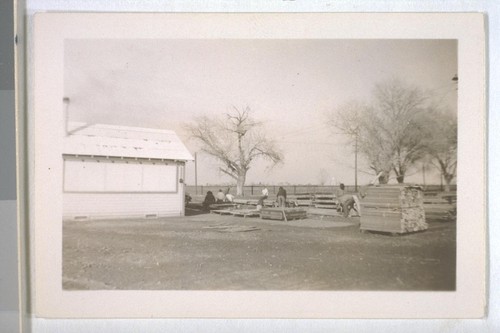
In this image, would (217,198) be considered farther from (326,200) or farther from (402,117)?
(402,117)

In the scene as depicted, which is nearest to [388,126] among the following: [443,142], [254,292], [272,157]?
[443,142]

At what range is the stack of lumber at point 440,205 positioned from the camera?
2.35 meters

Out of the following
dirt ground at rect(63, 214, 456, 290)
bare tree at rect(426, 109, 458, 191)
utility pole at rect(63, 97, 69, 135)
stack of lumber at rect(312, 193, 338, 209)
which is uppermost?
utility pole at rect(63, 97, 69, 135)

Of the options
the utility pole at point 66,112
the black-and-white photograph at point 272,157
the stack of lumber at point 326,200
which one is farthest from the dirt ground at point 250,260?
the utility pole at point 66,112

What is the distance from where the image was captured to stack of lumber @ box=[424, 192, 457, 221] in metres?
2.35

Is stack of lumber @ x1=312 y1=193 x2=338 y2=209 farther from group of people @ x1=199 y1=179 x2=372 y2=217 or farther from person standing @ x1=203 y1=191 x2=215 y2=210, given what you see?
person standing @ x1=203 y1=191 x2=215 y2=210

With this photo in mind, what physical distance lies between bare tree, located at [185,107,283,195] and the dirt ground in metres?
0.42

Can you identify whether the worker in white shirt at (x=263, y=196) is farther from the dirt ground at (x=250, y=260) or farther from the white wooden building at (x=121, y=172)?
the white wooden building at (x=121, y=172)

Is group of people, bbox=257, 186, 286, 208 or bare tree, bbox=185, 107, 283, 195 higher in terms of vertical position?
bare tree, bbox=185, 107, 283, 195

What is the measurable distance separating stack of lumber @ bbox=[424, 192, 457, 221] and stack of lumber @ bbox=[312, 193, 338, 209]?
1.83ft

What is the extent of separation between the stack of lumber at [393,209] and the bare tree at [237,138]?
→ 0.65 m

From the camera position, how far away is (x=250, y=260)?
7.85 ft

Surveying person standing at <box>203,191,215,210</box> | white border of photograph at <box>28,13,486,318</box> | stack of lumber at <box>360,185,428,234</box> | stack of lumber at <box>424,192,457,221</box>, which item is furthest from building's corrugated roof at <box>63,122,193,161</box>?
stack of lumber at <box>424,192,457,221</box>

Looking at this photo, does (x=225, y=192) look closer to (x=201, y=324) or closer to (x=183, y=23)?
(x=201, y=324)
